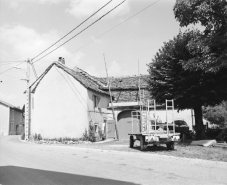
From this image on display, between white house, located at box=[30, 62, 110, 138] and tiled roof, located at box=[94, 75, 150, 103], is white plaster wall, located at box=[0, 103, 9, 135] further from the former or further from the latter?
tiled roof, located at box=[94, 75, 150, 103]

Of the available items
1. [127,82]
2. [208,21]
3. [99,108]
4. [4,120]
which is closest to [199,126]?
[208,21]

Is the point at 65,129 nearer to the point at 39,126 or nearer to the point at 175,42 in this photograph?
the point at 39,126

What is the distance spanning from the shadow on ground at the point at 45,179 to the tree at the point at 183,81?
9925mm

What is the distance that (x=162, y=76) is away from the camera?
17.0 meters

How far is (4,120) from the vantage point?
46.4 m

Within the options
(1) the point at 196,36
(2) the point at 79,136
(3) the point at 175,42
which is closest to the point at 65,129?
(2) the point at 79,136

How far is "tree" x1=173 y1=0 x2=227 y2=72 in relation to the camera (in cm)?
1100

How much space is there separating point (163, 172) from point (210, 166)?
7.51ft

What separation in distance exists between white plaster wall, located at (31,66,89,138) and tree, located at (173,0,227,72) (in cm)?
1275

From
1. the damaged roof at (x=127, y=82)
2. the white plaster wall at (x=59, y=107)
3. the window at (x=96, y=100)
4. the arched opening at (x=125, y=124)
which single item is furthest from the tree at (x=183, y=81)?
the damaged roof at (x=127, y=82)

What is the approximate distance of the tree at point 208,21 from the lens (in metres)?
11.0

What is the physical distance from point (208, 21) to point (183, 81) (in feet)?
15.8

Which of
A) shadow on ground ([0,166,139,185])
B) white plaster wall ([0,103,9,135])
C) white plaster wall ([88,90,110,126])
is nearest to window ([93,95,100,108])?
white plaster wall ([88,90,110,126])

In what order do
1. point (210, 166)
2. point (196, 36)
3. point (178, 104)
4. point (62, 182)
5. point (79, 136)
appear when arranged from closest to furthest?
1. point (62, 182)
2. point (210, 166)
3. point (196, 36)
4. point (178, 104)
5. point (79, 136)
